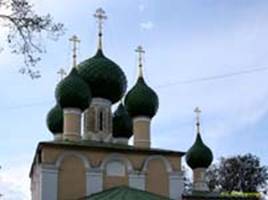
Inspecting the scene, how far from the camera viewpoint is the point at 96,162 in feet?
54.0

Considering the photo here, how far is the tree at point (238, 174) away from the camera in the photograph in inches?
1184

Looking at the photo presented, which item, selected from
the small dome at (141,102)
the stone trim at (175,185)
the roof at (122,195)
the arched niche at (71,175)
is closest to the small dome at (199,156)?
the small dome at (141,102)

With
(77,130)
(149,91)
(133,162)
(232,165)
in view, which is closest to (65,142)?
(77,130)

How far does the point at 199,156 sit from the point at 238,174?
9901 mm

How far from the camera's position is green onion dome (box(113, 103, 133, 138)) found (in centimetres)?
1967

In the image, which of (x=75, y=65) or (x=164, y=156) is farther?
(x=75, y=65)

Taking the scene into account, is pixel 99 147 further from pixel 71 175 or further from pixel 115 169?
pixel 71 175

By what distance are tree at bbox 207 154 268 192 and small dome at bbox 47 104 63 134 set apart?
11838 millimetres

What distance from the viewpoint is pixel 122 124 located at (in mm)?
19766

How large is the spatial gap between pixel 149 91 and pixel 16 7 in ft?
43.5

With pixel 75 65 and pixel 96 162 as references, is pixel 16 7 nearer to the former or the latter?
pixel 96 162

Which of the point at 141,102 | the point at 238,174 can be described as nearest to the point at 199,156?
the point at 141,102

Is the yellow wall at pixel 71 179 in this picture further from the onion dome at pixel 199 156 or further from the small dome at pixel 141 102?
the onion dome at pixel 199 156

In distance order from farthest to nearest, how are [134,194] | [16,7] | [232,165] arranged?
1. [232,165]
2. [134,194]
3. [16,7]
